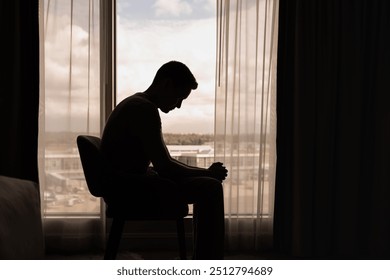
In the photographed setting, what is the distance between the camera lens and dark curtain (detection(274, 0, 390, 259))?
2.61 metres

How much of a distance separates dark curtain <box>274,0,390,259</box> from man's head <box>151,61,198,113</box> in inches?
44.2

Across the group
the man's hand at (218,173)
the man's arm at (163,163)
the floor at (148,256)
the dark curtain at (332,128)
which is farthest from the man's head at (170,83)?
the floor at (148,256)

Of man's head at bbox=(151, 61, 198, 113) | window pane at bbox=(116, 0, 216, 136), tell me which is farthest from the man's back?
window pane at bbox=(116, 0, 216, 136)

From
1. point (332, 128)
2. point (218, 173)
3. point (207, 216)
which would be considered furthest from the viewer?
point (332, 128)

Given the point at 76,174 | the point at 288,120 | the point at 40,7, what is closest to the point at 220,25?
the point at 288,120

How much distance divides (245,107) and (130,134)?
4.20 feet

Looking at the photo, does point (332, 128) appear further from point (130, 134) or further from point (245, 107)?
point (130, 134)

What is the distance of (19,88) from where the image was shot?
8.28 ft

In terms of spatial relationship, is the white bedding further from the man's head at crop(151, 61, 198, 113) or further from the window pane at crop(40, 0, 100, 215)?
the window pane at crop(40, 0, 100, 215)

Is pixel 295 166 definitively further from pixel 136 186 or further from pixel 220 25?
pixel 136 186

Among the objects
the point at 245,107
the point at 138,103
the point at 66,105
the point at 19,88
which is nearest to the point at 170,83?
the point at 138,103

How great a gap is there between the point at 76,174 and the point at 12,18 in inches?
42.8

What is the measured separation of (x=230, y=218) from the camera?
8.76 ft
